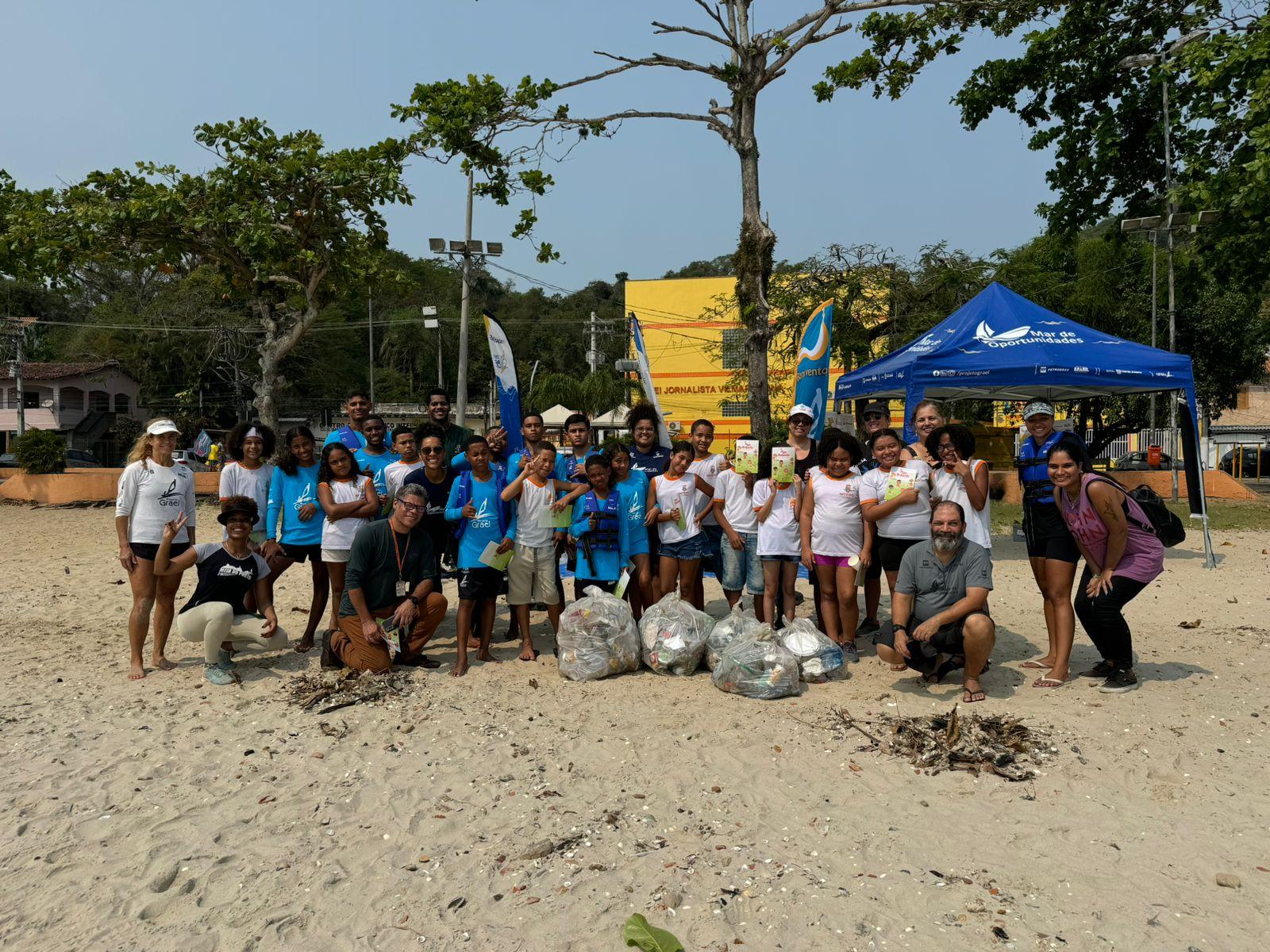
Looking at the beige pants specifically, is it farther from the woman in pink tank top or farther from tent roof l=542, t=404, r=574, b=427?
tent roof l=542, t=404, r=574, b=427

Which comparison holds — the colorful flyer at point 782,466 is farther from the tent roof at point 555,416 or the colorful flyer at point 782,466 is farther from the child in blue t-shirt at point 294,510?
the tent roof at point 555,416

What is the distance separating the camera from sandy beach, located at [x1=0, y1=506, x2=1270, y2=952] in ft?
9.97

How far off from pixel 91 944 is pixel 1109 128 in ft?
52.7

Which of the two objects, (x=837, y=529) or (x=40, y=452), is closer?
(x=837, y=529)

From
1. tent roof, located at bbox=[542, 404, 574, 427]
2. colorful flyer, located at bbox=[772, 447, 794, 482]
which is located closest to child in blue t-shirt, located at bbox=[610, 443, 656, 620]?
colorful flyer, located at bbox=[772, 447, 794, 482]

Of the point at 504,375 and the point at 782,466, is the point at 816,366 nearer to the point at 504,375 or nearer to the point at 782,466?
the point at 782,466

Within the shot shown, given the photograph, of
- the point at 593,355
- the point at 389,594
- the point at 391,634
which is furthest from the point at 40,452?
the point at 593,355

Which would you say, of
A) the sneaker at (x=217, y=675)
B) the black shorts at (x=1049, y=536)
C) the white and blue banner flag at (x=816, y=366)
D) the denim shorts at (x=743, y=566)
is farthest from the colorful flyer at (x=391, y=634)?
the white and blue banner flag at (x=816, y=366)

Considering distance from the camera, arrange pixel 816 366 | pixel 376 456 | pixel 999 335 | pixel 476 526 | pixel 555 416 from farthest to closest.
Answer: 1. pixel 555 416
2. pixel 999 335
3. pixel 816 366
4. pixel 376 456
5. pixel 476 526

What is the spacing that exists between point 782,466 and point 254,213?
37.0ft

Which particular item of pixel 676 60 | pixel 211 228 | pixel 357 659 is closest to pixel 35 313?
pixel 211 228

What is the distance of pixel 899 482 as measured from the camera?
5.70 meters

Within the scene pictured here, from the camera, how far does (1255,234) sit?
427 inches

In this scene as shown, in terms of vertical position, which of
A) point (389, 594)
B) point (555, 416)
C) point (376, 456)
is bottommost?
point (389, 594)
